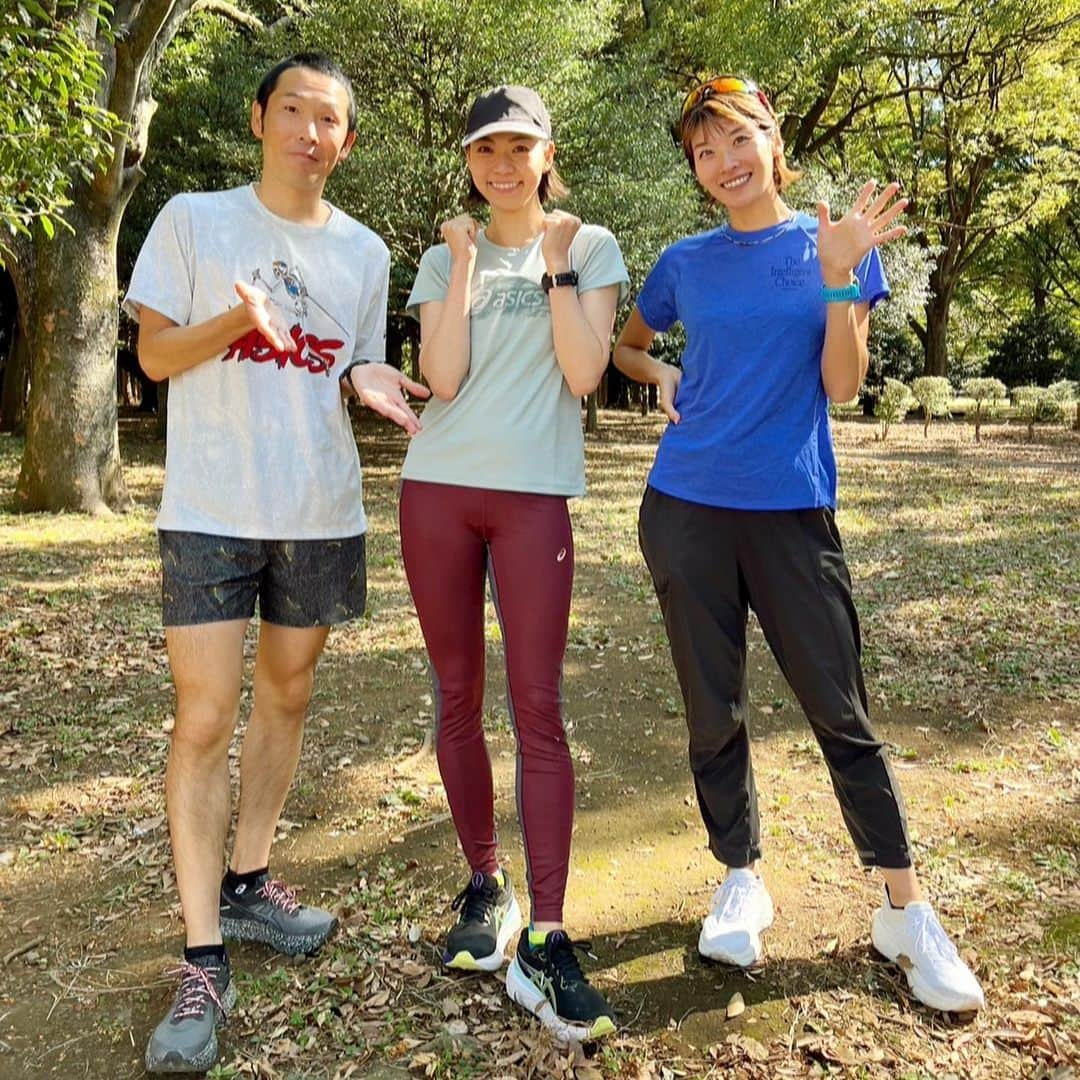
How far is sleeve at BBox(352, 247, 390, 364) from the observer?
8.40 feet

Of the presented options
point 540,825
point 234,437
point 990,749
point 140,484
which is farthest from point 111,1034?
point 140,484

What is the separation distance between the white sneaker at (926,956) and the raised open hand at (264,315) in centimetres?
209

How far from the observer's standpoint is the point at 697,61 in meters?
17.8

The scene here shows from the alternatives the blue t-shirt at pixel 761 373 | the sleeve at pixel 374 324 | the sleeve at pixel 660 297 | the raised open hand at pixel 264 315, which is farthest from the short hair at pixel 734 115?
the raised open hand at pixel 264 315

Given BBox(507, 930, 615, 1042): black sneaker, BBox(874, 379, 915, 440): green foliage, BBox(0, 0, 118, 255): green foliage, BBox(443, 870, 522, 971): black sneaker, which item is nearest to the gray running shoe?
BBox(443, 870, 522, 971): black sneaker

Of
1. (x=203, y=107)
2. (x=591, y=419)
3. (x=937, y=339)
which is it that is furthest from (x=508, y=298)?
(x=937, y=339)

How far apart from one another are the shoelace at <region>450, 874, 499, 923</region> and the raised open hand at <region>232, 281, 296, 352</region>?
1501 mm

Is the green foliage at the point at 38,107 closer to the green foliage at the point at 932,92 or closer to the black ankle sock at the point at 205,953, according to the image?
the black ankle sock at the point at 205,953

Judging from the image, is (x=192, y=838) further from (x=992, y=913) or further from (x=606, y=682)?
(x=606, y=682)

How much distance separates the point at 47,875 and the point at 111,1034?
0.95 m

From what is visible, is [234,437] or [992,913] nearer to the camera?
[234,437]

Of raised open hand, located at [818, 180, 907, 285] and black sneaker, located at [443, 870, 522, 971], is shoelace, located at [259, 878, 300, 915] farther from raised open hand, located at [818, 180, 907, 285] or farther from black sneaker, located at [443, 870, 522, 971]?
raised open hand, located at [818, 180, 907, 285]

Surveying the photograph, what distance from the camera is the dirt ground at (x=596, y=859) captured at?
7.65 ft

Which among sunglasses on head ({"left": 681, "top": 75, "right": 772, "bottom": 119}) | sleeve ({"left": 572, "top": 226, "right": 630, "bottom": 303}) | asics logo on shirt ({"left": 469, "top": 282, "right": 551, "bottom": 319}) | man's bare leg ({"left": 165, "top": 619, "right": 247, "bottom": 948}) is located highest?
sunglasses on head ({"left": 681, "top": 75, "right": 772, "bottom": 119})
